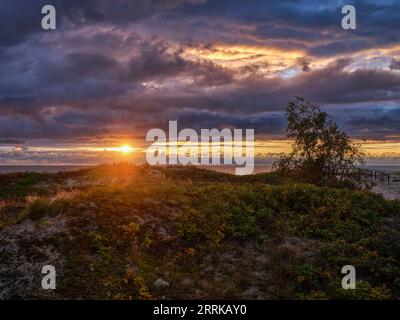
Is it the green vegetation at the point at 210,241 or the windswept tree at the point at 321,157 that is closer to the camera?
the green vegetation at the point at 210,241

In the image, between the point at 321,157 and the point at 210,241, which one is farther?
the point at 321,157

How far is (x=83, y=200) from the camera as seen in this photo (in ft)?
53.9

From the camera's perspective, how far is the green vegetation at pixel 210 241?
41.5 ft

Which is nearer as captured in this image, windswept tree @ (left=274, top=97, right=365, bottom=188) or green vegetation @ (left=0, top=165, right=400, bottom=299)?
green vegetation @ (left=0, top=165, right=400, bottom=299)

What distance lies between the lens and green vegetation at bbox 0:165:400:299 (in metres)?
12.6

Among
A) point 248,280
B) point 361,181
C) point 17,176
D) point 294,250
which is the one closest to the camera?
point 248,280

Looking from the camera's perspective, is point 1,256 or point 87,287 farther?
point 1,256

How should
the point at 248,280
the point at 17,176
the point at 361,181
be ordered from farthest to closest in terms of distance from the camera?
1. the point at 17,176
2. the point at 361,181
3. the point at 248,280

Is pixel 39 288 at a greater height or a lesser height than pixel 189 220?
lesser

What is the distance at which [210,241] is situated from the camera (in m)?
15.1
